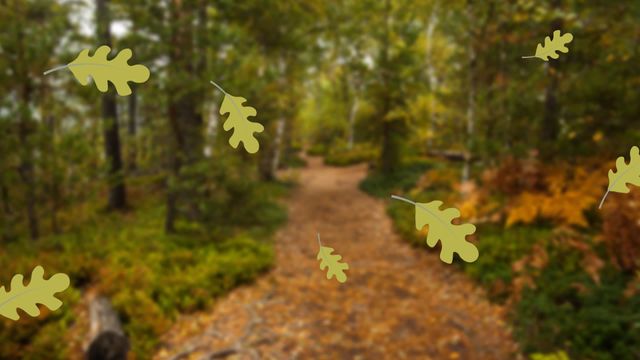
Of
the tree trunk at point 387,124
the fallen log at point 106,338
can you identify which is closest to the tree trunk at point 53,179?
the fallen log at point 106,338

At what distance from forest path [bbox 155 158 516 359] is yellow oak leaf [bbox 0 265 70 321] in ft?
16.0

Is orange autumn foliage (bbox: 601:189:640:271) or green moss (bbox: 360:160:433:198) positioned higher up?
orange autumn foliage (bbox: 601:189:640:271)

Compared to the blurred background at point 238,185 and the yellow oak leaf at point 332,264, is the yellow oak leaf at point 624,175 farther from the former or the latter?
the blurred background at point 238,185

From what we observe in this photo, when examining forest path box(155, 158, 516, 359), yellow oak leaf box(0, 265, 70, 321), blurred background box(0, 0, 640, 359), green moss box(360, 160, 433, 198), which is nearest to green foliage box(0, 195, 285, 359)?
blurred background box(0, 0, 640, 359)

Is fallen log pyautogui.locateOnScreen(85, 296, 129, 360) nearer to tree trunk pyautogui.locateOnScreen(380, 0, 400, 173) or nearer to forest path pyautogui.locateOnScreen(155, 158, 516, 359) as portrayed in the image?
forest path pyautogui.locateOnScreen(155, 158, 516, 359)

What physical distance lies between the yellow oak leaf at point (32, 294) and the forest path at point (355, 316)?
4.87 meters

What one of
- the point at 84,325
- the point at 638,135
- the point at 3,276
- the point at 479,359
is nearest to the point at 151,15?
the point at 3,276

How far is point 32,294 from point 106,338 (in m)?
4.93

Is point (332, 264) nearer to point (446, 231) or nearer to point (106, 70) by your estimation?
point (446, 231)

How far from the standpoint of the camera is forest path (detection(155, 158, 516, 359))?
5191 millimetres

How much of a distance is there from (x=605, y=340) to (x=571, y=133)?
3850 mm

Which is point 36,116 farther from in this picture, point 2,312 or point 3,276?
point 2,312

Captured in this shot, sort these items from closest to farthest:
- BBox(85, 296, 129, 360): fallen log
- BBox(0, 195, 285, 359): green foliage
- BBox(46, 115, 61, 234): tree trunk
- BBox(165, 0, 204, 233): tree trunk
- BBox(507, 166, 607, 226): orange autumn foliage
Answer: BBox(85, 296, 129, 360): fallen log → BBox(0, 195, 285, 359): green foliage → BBox(507, 166, 607, 226): orange autumn foliage → BBox(165, 0, 204, 233): tree trunk → BBox(46, 115, 61, 234): tree trunk

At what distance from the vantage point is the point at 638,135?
19.0 ft
